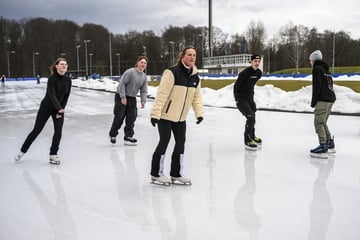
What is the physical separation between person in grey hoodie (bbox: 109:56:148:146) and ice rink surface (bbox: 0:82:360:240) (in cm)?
31

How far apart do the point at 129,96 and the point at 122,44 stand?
99.9 meters

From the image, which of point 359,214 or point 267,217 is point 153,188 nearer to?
point 267,217

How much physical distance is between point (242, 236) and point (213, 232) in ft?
0.75

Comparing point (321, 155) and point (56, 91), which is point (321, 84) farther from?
point (56, 91)

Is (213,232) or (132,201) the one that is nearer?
(213,232)

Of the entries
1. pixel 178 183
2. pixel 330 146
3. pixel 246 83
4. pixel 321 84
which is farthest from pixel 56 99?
pixel 330 146

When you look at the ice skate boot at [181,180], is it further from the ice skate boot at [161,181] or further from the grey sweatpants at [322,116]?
the grey sweatpants at [322,116]

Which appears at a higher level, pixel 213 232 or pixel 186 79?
pixel 186 79

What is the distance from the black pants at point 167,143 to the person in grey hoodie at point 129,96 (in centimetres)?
261

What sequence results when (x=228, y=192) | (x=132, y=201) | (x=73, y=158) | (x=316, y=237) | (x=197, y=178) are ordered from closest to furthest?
1. (x=316, y=237)
2. (x=132, y=201)
3. (x=228, y=192)
4. (x=197, y=178)
5. (x=73, y=158)

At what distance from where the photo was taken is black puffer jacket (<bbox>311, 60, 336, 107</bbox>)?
18.5 feet

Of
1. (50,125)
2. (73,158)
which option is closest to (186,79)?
(73,158)

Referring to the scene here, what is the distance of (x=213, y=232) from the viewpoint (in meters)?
3.07

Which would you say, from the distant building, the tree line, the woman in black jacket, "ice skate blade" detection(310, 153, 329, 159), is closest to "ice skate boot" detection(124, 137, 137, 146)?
the woman in black jacket
